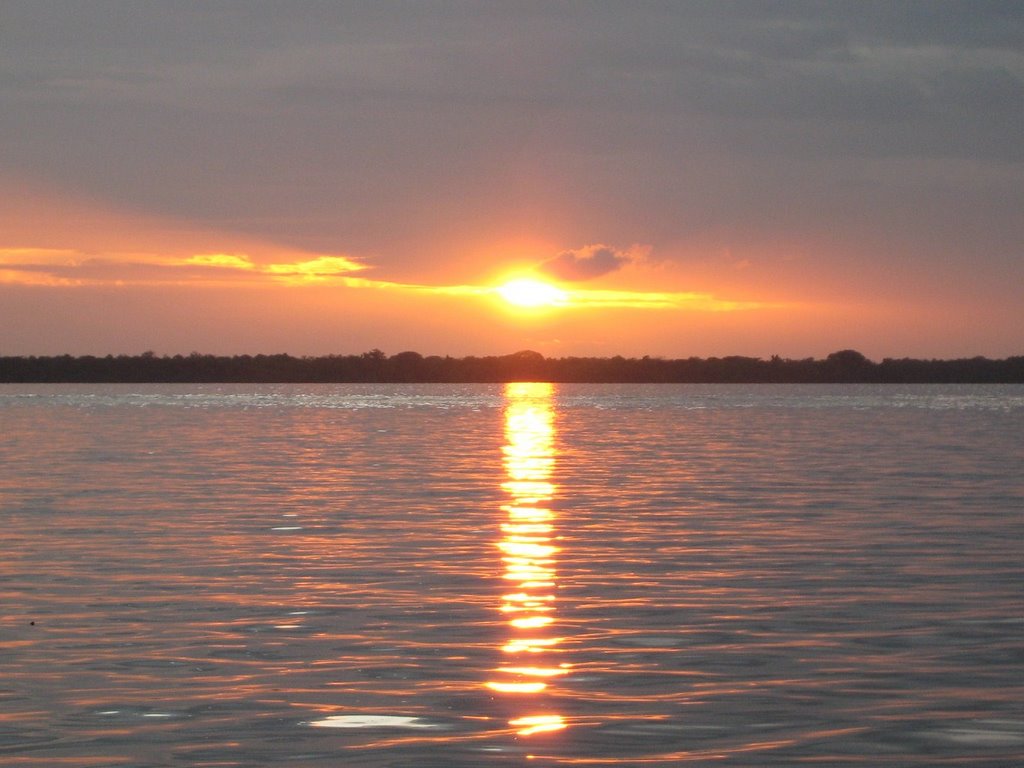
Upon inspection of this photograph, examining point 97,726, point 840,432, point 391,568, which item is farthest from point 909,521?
point 840,432

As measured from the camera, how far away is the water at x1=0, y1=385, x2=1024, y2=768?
33.2ft

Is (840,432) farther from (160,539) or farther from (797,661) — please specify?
(797,661)

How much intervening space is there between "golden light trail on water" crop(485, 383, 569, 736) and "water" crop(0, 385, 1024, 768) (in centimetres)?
6

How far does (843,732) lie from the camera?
10.2m

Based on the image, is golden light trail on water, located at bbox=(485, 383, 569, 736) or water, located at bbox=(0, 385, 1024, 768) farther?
golden light trail on water, located at bbox=(485, 383, 569, 736)

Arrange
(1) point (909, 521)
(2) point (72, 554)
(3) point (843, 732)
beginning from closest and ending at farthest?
(3) point (843, 732)
(2) point (72, 554)
(1) point (909, 521)

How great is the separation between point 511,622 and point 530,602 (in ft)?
4.49

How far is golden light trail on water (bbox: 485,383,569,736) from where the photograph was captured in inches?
444

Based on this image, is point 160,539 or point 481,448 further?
point 481,448

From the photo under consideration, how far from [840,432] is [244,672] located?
2114 inches

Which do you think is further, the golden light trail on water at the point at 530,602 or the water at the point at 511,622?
the golden light trail on water at the point at 530,602

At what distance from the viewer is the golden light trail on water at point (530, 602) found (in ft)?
37.0

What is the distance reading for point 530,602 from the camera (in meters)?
16.1

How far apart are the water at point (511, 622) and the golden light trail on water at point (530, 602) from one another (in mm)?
59
